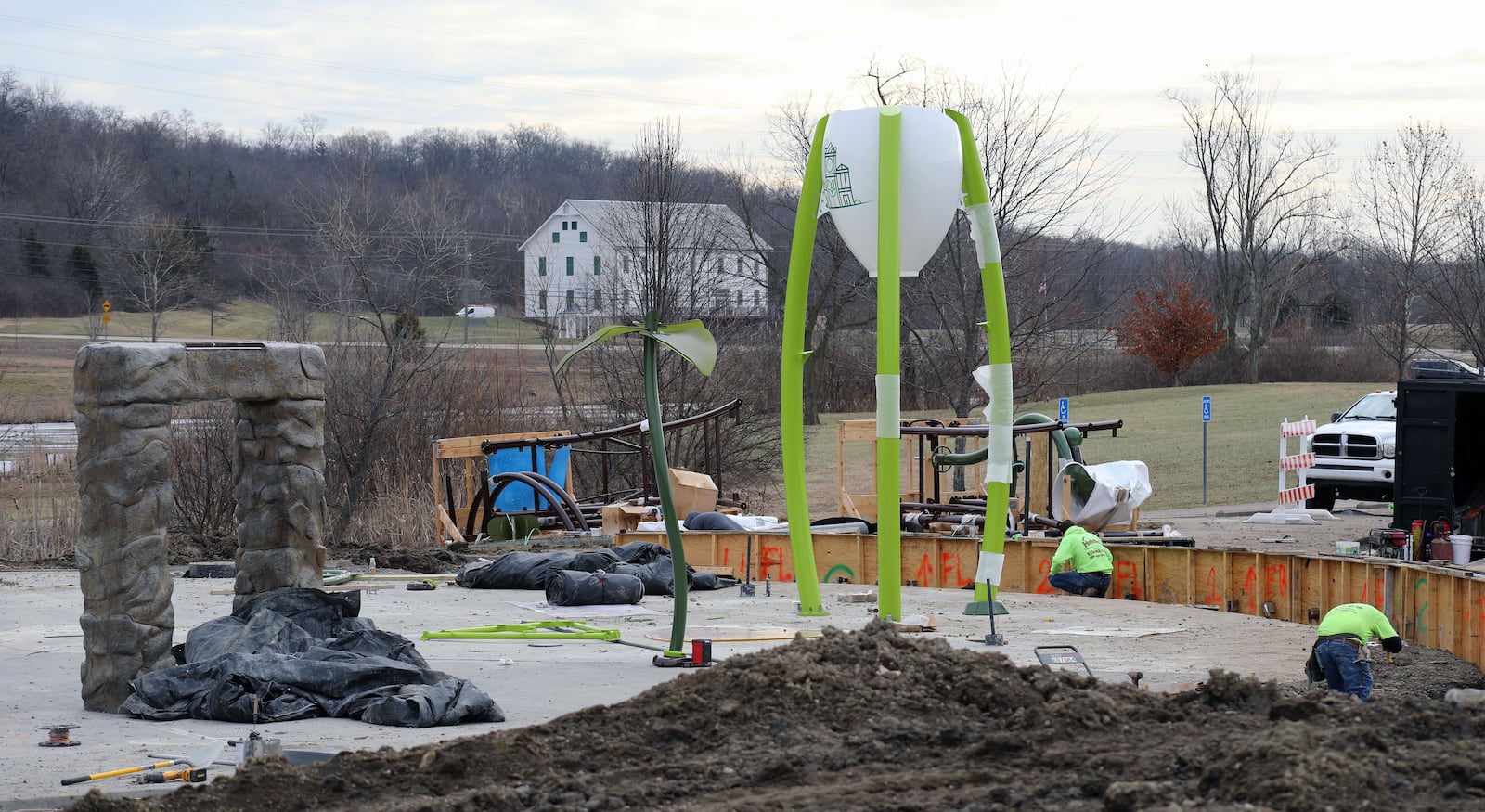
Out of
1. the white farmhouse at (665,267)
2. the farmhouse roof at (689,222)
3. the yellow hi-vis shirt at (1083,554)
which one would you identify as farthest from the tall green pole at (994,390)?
the farmhouse roof at (689,222)

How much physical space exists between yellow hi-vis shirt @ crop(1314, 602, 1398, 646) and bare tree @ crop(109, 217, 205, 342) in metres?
48.7

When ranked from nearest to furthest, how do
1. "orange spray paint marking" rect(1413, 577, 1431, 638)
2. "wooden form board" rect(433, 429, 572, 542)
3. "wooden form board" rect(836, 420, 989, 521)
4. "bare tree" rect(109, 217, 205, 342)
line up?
1. "orange spray paint marking" rect(1413, 577, 1431, 638)
2. "wooden form board" rect(836, 420, 989, 521)
3. "wooden form board" rect(433, 429, 572, 542)
4. "bare tree" rect(109, 217, 205, 342)

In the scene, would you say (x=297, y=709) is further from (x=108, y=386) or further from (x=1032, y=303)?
(x=1032, y=303)

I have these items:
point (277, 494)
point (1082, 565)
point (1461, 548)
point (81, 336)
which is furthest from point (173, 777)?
point (81, 336)

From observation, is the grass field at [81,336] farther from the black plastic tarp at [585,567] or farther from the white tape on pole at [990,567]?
the white tape on pole at [990,567]

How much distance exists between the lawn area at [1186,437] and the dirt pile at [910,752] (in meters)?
24.0

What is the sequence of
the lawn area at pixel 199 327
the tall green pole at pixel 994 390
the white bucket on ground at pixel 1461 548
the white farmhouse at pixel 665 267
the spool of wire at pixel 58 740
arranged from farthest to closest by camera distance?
the lawn area at pixel 199 327, the white farmhouse at pixel 665 267, the white bucket on ground at pixel 1461 548, the tall green pole at pixel 994 390, the spool of wire at pixel 58 740

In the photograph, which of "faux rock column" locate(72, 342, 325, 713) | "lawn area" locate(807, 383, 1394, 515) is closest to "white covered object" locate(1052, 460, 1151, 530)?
"lawn area" locate(807, 383, 1394, 515)

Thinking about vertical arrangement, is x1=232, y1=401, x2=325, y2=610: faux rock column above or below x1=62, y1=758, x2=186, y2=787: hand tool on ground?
above

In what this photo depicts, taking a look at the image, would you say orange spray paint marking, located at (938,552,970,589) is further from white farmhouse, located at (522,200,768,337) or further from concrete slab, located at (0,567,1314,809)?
white farmhouse, located at (522,200,768,337)

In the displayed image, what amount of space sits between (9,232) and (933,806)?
67.9m

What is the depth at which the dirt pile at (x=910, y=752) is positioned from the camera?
6.64 meters

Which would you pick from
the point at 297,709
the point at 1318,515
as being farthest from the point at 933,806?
the point at 1318,515

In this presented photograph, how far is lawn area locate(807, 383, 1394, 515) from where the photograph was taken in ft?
116
